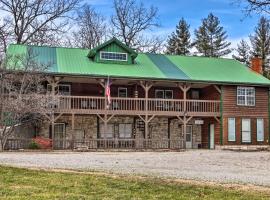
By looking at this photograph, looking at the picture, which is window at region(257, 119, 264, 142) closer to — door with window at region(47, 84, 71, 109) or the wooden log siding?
the wooden log siding

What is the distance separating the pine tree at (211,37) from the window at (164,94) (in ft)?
116

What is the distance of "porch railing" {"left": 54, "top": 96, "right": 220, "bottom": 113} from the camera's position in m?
35.1

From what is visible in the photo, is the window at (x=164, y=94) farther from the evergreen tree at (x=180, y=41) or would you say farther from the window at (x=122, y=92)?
the evergreen tree at (x=180, y=41)

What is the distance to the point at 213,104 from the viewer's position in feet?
128

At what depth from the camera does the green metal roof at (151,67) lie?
36438 millimetres

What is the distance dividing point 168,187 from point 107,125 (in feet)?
86.3

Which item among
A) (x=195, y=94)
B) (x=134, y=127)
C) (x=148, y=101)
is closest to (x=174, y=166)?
(x=148, y=101)

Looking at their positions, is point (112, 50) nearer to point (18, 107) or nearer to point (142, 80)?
point (142, 80)

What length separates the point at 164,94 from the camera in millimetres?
40312

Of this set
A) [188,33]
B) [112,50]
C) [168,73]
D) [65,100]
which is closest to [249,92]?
[168,73]

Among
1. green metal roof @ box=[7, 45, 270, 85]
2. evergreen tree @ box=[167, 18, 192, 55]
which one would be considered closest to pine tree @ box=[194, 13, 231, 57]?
evergreen tree @ box=[167, 18, 192, 55]

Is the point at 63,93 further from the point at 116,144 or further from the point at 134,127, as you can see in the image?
the point at 134,127

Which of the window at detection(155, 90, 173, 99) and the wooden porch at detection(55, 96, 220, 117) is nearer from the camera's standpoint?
the wooden porch at detection(55, 96, 220, 117)

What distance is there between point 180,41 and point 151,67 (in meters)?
36.8
